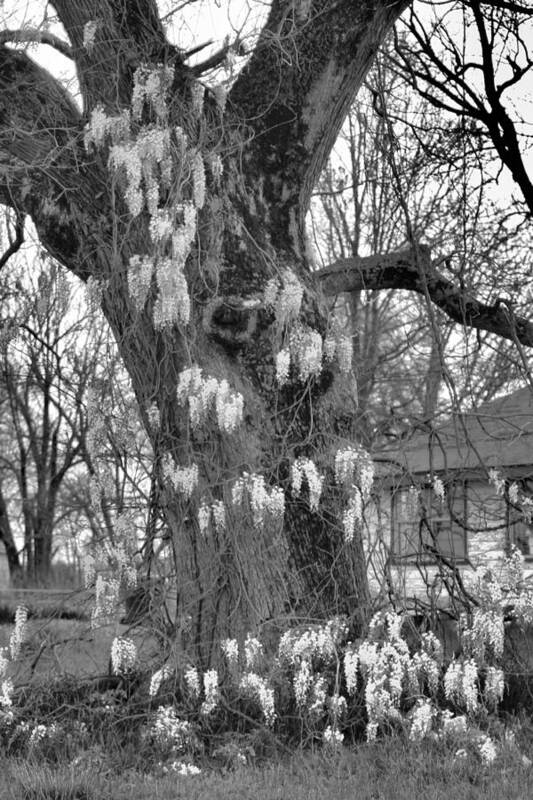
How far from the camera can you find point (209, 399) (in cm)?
557

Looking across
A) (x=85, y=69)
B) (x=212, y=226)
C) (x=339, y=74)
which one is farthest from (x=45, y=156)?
(x=339, y=74)

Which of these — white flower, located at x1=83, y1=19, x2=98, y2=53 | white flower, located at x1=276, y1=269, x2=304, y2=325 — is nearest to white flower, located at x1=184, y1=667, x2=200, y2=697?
white flower, located at x1=276, y1=269, x2=304, y2=325

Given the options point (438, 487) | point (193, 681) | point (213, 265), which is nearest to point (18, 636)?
point (193, 681)

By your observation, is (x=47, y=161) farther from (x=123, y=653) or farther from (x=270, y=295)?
(x=123, y=653)

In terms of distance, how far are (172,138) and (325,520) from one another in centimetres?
241

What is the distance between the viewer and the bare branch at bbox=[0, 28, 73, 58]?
6027 mm

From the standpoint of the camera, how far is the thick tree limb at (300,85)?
6199mm

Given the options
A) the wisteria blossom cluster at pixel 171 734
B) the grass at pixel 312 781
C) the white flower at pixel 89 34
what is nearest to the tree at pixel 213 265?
the white flower at pixel 89 34

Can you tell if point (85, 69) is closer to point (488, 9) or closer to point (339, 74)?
point (339, 74)

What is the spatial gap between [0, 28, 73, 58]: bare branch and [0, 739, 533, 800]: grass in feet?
13.7

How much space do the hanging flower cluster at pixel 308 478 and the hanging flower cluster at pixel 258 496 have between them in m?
0.11

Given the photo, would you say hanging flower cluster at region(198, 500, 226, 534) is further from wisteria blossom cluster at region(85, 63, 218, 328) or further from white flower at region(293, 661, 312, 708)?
wisteria blossom cluster at region(85, 63, 218, 328)

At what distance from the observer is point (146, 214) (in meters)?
5.85

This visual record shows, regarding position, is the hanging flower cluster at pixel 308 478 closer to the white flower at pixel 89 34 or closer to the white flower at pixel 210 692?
the white flower at pixel 210 692
